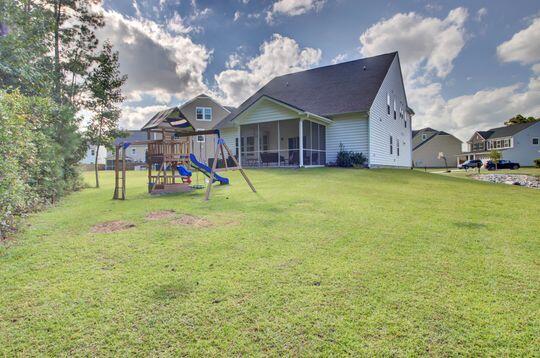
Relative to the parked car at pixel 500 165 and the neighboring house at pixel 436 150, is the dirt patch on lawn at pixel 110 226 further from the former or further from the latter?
the neighboring house at pixel 436 150

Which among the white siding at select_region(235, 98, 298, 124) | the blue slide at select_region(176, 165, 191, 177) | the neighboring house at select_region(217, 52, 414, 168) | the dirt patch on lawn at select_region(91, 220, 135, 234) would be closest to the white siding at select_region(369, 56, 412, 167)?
the neighboring house at select_region(217, 52, 414, 168)

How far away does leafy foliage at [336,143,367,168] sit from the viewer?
18.6 meters

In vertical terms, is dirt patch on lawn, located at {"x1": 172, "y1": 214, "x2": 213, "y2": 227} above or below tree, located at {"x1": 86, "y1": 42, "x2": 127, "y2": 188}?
below

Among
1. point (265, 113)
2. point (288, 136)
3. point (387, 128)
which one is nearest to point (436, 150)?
point (387, 128)

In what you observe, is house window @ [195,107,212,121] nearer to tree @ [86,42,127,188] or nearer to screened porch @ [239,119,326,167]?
screened porch @ [239,119,326,167]

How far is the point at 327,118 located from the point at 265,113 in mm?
4670

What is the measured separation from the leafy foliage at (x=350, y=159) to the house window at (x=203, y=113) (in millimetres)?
19631

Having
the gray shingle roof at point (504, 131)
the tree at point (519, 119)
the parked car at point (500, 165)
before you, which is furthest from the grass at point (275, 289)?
the tree at point (519, 119)

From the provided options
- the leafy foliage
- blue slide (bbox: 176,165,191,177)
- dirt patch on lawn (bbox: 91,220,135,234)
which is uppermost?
the leafy foliage

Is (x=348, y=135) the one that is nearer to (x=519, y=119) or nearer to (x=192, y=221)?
(x=192, y=221)

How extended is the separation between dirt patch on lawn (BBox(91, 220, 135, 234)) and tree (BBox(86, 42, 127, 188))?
1069cm

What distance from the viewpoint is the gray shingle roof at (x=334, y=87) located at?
65.3ft

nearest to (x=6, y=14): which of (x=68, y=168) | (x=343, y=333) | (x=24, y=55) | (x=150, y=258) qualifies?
(x=24, y=55)

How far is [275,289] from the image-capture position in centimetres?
293
